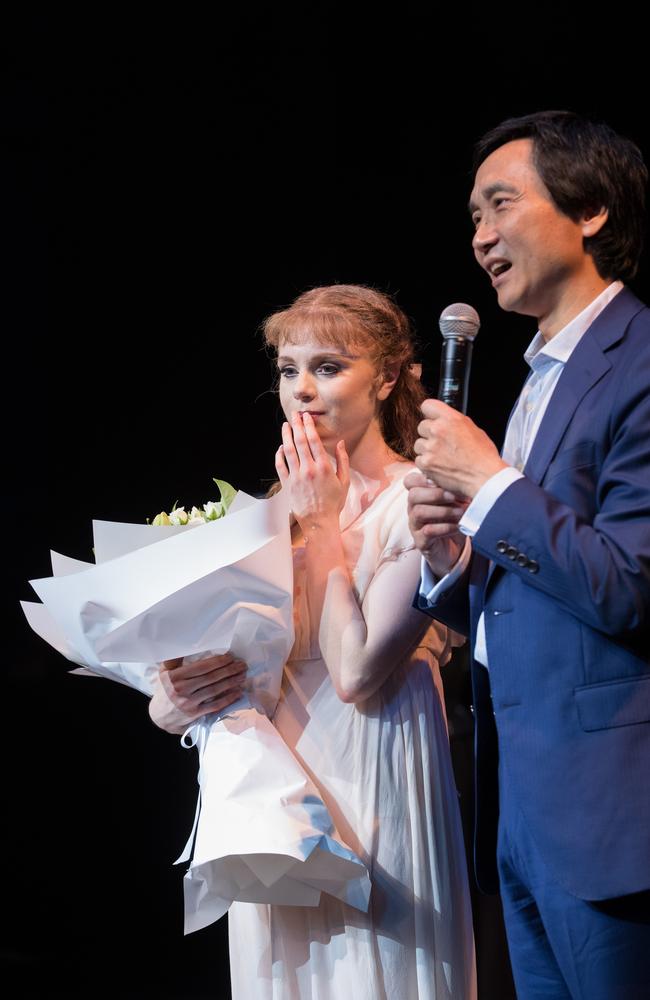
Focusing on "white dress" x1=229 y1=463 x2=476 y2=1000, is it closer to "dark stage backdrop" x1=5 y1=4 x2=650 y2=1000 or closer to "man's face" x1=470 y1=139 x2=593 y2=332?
"man's face" x1=470 y1=139 x2=593 y2=332

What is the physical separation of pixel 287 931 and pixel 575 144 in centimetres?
143

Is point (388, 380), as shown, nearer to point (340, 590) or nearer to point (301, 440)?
point (301, 440)

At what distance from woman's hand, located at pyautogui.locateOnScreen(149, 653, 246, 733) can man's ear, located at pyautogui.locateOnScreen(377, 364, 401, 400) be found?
2.07ft

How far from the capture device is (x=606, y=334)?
1.48 metres

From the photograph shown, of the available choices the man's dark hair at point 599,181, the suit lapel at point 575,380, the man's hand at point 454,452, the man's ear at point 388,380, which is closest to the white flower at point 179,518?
the man's ear at point 388,380

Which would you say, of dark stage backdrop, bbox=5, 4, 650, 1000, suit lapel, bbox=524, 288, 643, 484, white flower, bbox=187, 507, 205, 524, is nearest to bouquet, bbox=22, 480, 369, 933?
white flower, bbox=187, 507, 205, 524

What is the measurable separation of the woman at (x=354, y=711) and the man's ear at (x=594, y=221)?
0.63 m

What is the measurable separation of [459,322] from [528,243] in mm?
159

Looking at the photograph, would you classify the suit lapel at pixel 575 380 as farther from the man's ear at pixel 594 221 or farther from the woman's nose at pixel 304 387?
the woman's nose at pixel 304 387

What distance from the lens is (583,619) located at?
1.33 meters

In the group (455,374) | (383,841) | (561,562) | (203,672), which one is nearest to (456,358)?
(455,374)

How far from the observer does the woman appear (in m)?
1.85

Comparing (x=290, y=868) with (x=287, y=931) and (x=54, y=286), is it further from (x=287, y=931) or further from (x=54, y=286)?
(x=54, y=286)

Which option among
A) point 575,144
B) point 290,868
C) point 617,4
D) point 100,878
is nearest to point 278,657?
point 290,868
